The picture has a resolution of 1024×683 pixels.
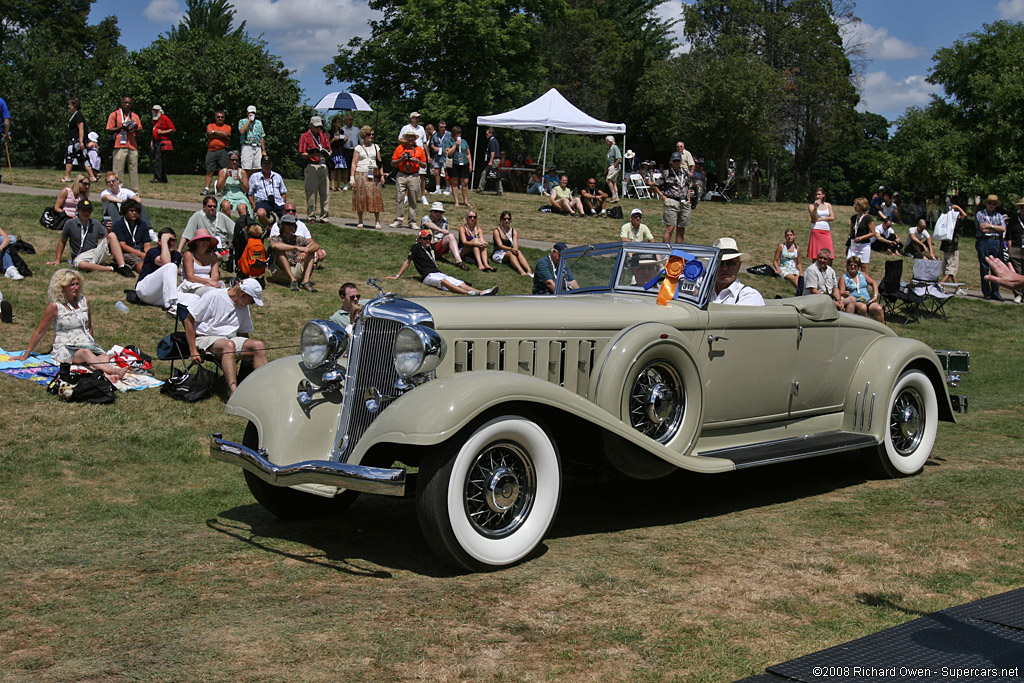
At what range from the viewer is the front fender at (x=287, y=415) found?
18.8ft

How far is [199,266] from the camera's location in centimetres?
1152

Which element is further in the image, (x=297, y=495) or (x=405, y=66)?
(x=405, y=66)

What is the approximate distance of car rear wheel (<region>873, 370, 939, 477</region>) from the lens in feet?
24.6

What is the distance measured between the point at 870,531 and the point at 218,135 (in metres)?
15.5

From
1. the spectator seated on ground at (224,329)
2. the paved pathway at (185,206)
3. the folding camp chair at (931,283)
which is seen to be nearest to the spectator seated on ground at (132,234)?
the spectator seated on ground at (224,329)

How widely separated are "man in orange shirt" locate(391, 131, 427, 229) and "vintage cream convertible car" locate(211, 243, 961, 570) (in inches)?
433

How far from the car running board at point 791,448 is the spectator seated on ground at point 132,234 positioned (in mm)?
9450

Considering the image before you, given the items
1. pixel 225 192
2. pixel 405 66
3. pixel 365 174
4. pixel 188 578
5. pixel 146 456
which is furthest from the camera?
pixel 405 66

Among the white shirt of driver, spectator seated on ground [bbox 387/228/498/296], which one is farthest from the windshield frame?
spectator seated on ground [bbox 387/228/498/296]

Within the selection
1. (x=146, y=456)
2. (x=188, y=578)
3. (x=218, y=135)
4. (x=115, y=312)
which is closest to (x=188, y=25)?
(x=218, y=135)

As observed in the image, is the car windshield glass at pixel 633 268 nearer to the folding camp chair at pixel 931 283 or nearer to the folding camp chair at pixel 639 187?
the folding camp chair at pixel 931 283

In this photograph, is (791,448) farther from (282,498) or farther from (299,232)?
(299,232)

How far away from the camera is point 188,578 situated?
4980 mm

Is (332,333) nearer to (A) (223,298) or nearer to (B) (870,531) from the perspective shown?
(B) (870,531)
